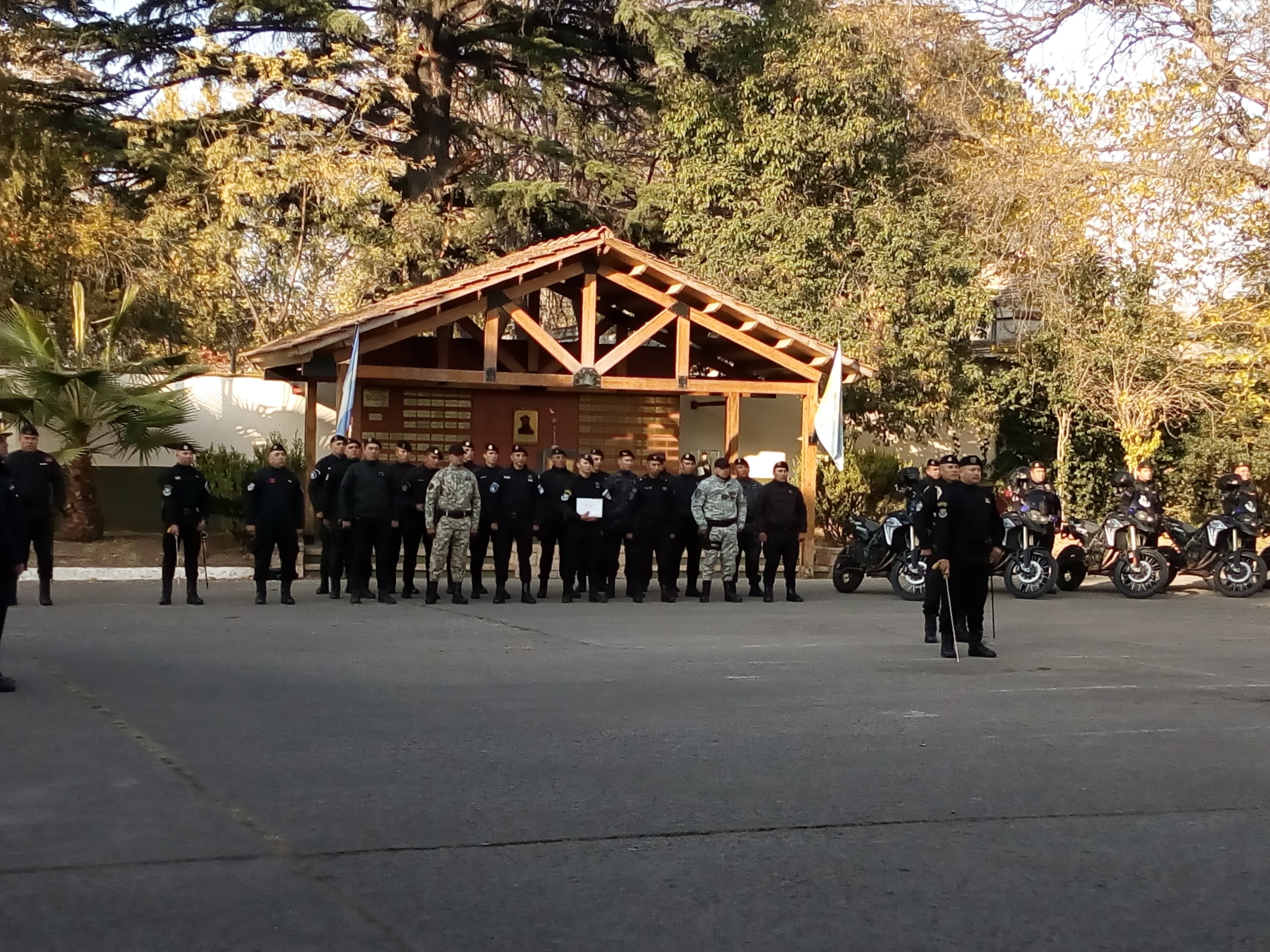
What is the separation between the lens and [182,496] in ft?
49.0

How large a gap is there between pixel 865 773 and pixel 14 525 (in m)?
5.90

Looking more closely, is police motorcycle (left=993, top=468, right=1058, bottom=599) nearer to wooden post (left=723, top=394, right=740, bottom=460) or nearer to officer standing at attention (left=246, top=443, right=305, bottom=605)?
wooden post (left=723, top=394, right=740, bottom=460)

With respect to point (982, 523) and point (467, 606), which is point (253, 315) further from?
point (982, 523)

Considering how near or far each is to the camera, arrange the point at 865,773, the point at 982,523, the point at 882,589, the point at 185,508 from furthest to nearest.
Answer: the point at 882,589 < the point at 185,508 < the point at 982,523 < the point at 865,773

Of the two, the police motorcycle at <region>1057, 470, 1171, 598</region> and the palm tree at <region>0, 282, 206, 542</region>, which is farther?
the palm tree at <region>0, 282, 206, 542</region>

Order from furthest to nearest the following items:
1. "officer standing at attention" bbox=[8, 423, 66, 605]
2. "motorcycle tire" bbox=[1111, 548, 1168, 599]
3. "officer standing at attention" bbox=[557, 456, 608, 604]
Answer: "motorcycle tire" bbox=[1111, 548, 1168, 599], "officer standing at attention" bbox=[557, 456, 608, 604], "officer standing at attention" bbox=[8, 423, 66, 605]

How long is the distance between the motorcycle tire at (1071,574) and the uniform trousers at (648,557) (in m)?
5.38

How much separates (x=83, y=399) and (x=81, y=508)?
191 centimetres

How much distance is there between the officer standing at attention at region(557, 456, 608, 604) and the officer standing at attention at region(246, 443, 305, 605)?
120 inches

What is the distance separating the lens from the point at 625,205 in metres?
28.1

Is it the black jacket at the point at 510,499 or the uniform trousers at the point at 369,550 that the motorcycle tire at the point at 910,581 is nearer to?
the black jacket at the point at 510,499

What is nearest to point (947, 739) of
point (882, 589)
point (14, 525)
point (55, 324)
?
point (14, 525)

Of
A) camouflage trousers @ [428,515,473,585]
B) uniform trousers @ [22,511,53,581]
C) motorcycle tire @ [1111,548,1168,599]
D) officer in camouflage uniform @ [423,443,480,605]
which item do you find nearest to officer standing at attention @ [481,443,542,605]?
officer in camouflage uniform @ [423,443,480,605]

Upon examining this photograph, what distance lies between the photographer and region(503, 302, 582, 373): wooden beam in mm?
20312
